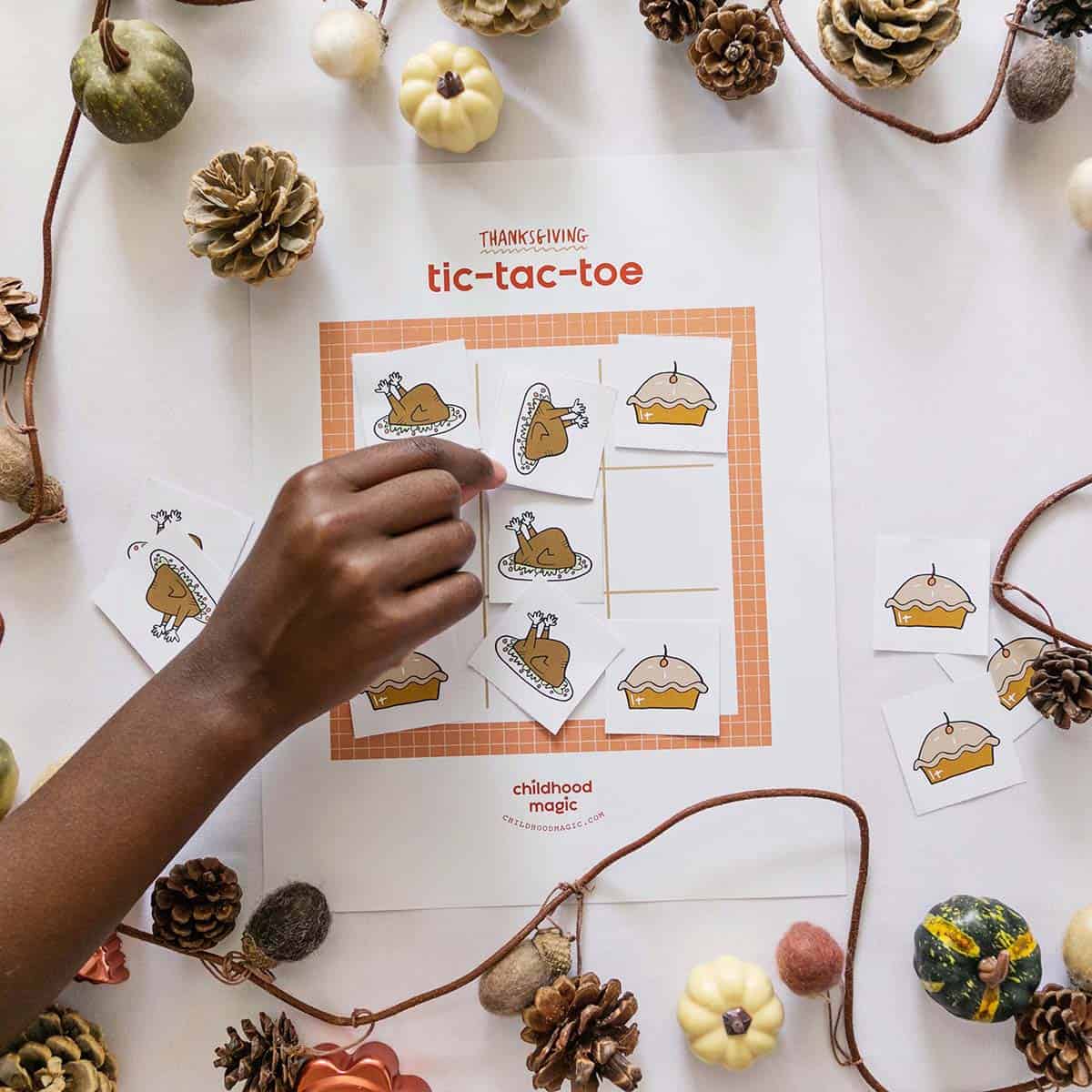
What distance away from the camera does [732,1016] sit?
0.90 metres

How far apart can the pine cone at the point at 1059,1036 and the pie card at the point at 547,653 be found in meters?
0.50

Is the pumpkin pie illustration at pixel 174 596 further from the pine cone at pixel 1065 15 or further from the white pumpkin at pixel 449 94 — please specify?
the pine cone at pixel 1065 15

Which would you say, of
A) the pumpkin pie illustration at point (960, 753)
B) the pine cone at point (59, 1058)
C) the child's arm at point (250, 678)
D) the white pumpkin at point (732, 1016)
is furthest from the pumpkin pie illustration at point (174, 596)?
the pumpkin pie illustration at point (960, 753)

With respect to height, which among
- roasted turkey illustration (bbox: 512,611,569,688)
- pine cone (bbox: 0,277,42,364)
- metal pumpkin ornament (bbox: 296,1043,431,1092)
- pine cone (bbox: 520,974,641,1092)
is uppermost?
pine cone (bbox: 0,277,42,364)

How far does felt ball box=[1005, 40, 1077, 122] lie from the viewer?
911 mm

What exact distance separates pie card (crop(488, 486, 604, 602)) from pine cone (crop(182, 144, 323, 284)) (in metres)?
0.30

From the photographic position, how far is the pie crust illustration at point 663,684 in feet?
3.13

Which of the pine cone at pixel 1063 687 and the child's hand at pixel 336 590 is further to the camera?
the pine cone at pixel 1063 687

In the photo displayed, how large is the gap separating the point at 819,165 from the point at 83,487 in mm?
776

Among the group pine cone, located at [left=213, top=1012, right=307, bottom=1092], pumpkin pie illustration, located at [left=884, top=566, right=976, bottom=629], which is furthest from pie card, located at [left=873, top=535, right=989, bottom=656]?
pine cone, located at [left=213, top=1012, right=307, bottom=1092]

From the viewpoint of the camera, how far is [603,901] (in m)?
0.95

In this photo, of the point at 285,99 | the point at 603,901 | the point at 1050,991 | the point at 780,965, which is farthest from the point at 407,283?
the point at 1050,991

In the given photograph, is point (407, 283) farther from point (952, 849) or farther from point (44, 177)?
point (952, 849)

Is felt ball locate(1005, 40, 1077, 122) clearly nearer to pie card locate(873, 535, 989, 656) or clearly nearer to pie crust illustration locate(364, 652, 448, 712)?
pie card locate(873, 535, 989, 656)
